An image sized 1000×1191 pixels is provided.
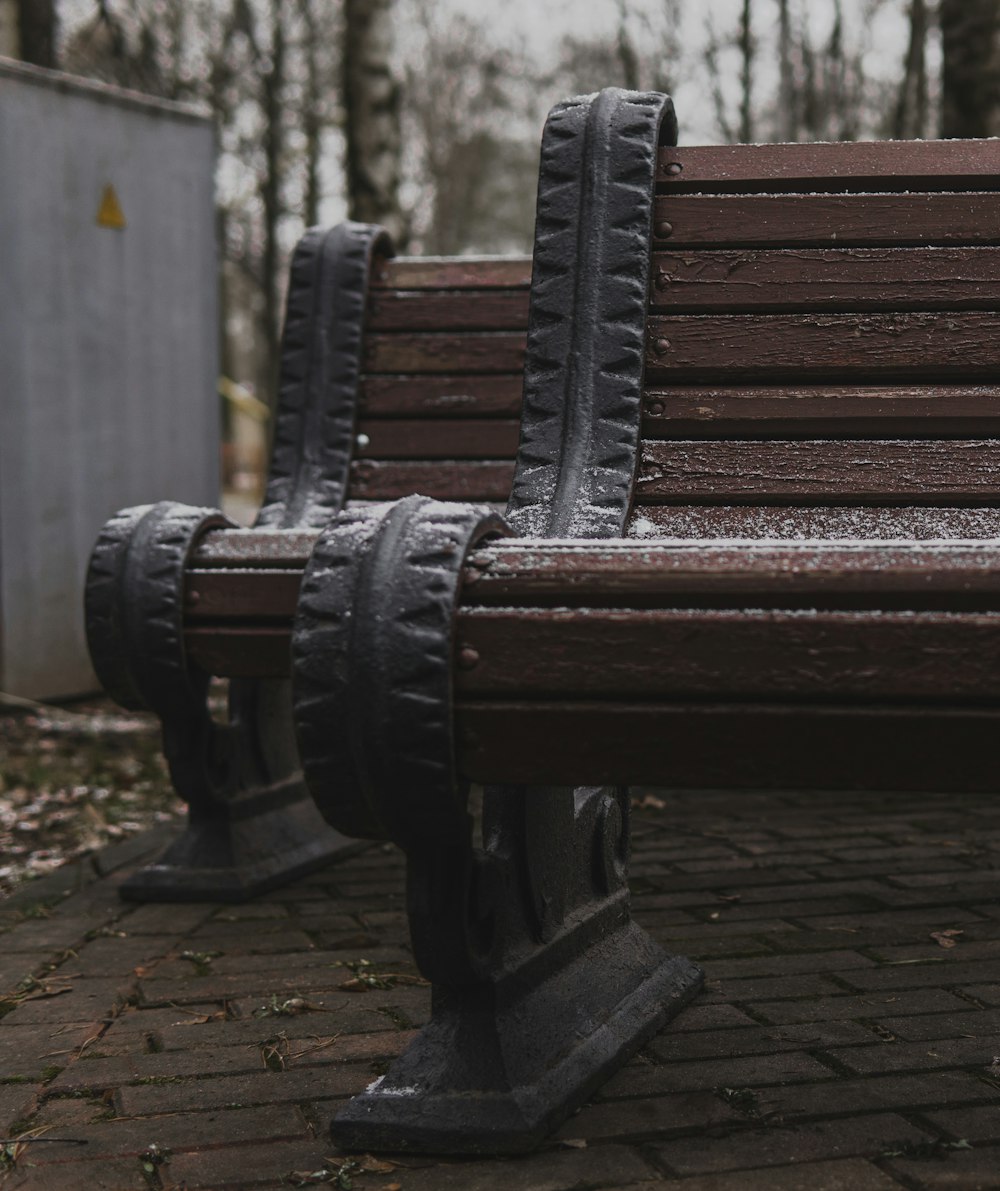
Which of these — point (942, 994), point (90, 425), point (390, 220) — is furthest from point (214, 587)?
point (390, 220)

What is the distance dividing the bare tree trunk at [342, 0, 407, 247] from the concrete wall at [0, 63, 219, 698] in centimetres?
166

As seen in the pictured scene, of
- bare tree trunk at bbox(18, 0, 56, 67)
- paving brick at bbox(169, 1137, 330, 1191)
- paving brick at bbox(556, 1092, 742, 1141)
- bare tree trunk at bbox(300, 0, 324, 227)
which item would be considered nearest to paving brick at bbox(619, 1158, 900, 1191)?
paving brick at bbox(556, 1092, 742, 1141)

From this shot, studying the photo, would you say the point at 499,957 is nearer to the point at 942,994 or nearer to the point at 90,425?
the point at 942,994

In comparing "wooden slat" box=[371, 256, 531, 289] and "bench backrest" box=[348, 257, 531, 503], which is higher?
"wooden slat" box=[371, 256, 531, 289]

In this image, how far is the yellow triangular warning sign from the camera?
290 inches

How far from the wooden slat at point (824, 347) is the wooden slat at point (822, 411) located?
29 millimetres

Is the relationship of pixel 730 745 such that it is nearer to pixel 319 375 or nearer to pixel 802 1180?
pixel 802 1180

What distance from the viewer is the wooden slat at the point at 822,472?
2.86 meters

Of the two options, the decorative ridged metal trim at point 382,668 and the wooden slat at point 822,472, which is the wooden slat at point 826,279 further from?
the decorative ridged metal trim at point 382,668

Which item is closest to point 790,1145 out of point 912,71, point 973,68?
point 973,68

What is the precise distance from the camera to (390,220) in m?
9.57

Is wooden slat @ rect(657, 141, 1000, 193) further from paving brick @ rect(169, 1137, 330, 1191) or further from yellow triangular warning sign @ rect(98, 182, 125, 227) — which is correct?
yellow triangular warning sign @ rect(98, 182, 125, 227)

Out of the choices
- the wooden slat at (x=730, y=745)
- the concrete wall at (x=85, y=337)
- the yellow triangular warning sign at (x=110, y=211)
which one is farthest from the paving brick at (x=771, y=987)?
the yellow triangular warning sign at (x=110, y=211)

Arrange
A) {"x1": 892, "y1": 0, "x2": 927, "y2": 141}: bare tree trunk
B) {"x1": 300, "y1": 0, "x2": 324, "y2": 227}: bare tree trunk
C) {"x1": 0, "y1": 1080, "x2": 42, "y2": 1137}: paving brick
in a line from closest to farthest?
{"x1": 0, "y1": 1080, "x2": 42, "y2": 1137}: paving brick, {"x1": 892, "y1": 0, "x2": 927, "y2": 141}: bare tree trunk, {"x1": 300, "y1": 0, "x2": 324, "y2": 227}: bare tree trunk
